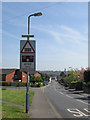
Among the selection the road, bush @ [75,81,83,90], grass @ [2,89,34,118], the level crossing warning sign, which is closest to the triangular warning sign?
the level crossing warning sign

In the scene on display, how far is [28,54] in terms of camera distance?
10500 mm

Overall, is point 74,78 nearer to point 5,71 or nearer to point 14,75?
point 14,75

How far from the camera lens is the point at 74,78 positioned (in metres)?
62.0

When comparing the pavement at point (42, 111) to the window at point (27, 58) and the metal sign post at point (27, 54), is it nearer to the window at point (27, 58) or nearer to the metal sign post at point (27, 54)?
the metal sign post at point (27, 54)

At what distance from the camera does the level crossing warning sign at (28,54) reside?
406 inches

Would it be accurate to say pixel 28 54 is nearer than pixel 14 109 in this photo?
Yes

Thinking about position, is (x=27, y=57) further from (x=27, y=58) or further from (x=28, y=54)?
(x=28, y=54)

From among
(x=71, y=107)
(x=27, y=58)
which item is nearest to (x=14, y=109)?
(x=27, y=58)

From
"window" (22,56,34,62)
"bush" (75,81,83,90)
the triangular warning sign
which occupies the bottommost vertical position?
"bush" (75,81,83,90)

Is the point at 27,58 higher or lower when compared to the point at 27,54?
lower

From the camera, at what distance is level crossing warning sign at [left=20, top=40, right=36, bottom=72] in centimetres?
1030

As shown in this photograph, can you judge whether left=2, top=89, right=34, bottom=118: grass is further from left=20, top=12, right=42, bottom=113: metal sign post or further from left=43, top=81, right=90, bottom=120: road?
left=43, top=81, right=90, bottom=120: road

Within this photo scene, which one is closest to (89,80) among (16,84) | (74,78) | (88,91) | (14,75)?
(88,91)

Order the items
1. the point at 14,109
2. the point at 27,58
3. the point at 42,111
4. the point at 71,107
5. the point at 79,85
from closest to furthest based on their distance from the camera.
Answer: the point at 27,58, the point at 42,111, the point at 14,109, the point at 71,107, the point at 79,85
